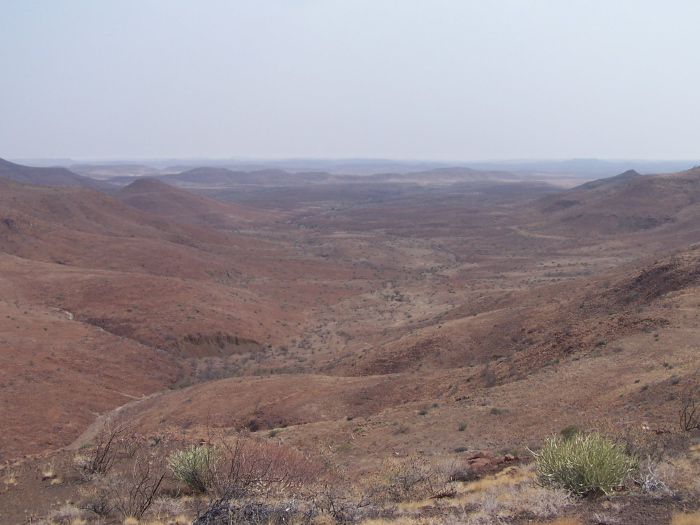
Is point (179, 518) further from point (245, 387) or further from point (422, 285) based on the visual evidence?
point (422, 285)

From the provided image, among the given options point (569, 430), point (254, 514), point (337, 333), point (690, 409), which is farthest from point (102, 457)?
point (337, 333)

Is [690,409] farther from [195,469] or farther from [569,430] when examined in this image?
[195,469]

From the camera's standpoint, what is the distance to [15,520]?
7828 mm

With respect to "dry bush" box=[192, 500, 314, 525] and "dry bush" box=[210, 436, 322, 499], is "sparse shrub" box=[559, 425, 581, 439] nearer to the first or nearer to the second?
"dry bush" box=[210, 436, 322, 499]

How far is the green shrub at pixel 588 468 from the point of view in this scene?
6289mm

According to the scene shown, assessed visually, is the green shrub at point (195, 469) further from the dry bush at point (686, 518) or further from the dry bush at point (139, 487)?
the dry bush at point (686, 518)

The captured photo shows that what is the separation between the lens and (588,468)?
6.33 meters

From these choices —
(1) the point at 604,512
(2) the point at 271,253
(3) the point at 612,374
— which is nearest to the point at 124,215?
(2) the point at 271,253

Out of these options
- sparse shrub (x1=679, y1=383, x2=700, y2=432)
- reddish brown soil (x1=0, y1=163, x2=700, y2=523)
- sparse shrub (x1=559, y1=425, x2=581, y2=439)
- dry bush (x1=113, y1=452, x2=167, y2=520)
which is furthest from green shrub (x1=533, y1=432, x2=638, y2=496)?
dry bush (x1=113, y1=452, x2=167, y2=520)

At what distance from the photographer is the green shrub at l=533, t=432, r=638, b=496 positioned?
6.29 m

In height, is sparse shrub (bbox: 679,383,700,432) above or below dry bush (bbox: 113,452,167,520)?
above

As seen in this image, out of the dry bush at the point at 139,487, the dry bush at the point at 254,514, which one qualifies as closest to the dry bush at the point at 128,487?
the dry bush at the point at 139,487

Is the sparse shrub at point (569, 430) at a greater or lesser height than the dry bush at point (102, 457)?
greater

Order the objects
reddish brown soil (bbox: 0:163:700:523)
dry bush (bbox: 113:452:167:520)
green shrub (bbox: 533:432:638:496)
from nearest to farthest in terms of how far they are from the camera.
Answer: green shrub (bbox: 533:432:638:496) < dry bush (bbox: 113:452:167:520) < reddish brown soil (bbox: 0:163:700:523)
